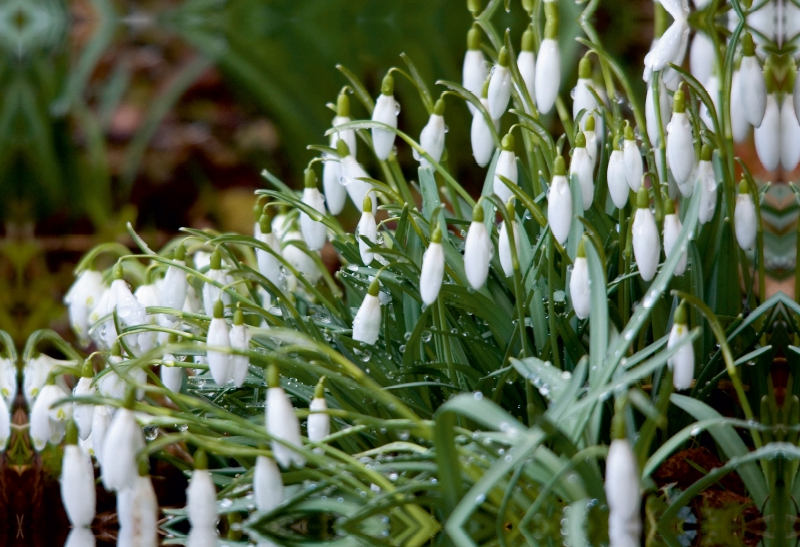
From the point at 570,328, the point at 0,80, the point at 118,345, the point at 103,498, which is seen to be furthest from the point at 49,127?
the point at 570,328

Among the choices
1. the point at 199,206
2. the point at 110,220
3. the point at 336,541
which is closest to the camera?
the point at 336,541

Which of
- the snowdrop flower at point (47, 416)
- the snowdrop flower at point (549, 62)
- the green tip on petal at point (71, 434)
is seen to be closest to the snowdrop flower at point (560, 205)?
the snowdrop flower at point (549, 62)

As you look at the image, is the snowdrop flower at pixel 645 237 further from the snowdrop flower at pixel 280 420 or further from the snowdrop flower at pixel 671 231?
the snowdrop flower at pixel 280 420

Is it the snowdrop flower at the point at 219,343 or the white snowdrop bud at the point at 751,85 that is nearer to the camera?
the snowdrop flower at the point at 219,343

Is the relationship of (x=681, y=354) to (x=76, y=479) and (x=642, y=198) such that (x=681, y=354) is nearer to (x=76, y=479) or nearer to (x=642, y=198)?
(x=642, y=198)

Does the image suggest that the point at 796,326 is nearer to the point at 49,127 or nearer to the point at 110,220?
the point at 110,220
